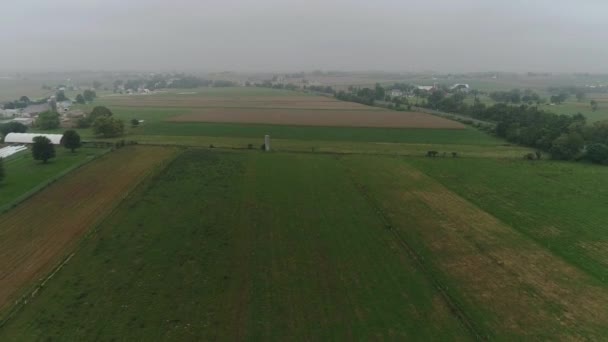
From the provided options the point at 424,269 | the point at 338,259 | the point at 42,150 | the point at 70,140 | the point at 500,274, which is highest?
the point at 70,140

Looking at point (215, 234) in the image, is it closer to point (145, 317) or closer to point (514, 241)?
point (145, 317)

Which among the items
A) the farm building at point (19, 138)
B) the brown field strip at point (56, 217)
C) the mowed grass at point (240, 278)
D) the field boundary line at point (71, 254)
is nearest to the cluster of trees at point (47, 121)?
the farm building at point (19, 138)

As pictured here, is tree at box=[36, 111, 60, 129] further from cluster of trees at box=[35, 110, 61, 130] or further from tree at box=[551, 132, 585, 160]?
tree at box=[551, 132, 585, 160]

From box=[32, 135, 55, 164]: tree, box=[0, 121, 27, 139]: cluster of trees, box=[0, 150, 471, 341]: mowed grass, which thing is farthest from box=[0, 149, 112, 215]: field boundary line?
box=[0, 121, 27, 139]: cluster of trees

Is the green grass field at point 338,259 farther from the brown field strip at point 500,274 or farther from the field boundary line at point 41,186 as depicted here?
the field boundary line at point 41,186

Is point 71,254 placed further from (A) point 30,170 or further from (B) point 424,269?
(A) point 30,170

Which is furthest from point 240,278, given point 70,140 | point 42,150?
point 70,140
